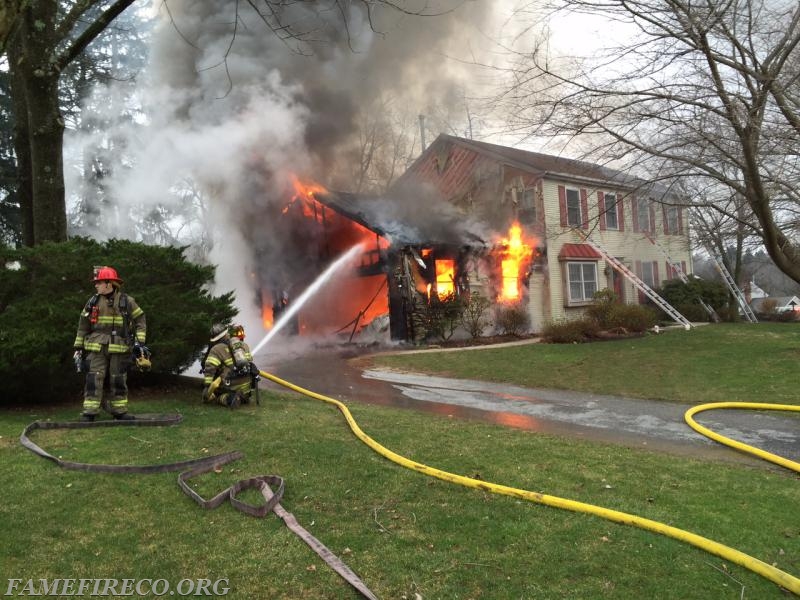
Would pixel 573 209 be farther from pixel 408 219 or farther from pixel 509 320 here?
pixel 408 219

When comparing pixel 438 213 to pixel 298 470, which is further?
pixel 438 213

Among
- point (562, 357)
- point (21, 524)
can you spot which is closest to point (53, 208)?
point (21, 524)

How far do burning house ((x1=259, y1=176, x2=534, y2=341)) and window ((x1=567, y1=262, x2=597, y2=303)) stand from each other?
1.98m

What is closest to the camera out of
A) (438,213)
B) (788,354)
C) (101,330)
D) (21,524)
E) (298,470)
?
(21,524)

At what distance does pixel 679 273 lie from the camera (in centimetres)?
2225

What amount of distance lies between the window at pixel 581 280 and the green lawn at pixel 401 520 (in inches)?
566

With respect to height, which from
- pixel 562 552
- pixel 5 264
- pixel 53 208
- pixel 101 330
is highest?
pixel 53 208

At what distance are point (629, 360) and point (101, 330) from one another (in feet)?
31.8

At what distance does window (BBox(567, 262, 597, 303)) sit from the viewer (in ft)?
62.5

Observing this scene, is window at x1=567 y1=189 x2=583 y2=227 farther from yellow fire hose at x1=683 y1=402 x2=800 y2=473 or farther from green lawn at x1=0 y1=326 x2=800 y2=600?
green lawn at x1=0 y1=326 x2=800 y2=600

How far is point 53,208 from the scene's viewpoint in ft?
25.4

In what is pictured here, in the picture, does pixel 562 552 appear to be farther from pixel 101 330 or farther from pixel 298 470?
pixel 101 330

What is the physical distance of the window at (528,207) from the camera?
60.6 ft
